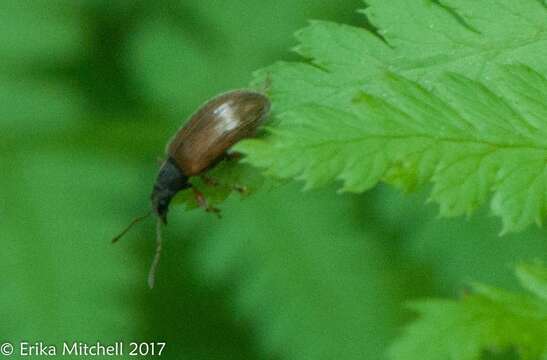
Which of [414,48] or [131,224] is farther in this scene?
[131,224]

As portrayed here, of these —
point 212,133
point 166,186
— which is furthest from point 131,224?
point 212,133

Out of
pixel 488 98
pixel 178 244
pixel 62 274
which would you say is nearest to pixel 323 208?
pixel 178 244

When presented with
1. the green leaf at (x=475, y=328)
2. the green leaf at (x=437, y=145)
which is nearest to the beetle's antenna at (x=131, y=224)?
the green leaf at (x=437, y=145)

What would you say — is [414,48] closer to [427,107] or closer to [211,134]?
[427,107]
